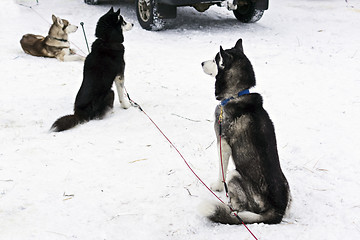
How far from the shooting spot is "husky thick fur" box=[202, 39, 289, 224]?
2533 mm

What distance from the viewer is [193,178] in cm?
325

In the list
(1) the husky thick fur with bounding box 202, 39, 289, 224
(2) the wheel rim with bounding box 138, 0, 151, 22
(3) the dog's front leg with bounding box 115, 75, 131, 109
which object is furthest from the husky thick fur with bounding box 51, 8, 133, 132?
(2) the wheel rim with bounding box 138, 0, 151, 22

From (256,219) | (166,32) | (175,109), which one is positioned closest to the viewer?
(256,219)

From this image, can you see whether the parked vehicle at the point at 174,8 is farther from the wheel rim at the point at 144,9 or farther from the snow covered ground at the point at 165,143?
the snow covered ground at the point at 165,143

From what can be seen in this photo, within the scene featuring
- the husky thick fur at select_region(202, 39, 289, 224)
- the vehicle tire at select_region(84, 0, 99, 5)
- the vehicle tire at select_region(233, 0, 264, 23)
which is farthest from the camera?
the vehicle tire at select_region(84, 0, 99, 5)

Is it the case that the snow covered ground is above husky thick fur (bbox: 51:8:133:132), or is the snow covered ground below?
below

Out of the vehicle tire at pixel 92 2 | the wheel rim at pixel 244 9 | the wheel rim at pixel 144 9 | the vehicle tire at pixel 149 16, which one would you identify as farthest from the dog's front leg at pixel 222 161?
the vehicle tire at pixel 92 2

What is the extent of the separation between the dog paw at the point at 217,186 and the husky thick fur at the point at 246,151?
3cm

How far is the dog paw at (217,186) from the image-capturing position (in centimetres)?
306

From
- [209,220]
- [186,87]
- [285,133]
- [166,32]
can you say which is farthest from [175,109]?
[166,32]

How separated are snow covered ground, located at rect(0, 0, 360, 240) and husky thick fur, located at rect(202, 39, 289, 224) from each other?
0.45 ft

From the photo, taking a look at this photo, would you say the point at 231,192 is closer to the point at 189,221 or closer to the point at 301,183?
the point at 189,221

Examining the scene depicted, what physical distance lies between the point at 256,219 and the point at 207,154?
4.08 feet

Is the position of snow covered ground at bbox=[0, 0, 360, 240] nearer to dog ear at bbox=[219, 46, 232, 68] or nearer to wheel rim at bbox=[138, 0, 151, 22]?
wheel rim at bbox=[138, 0, 151, 22]
